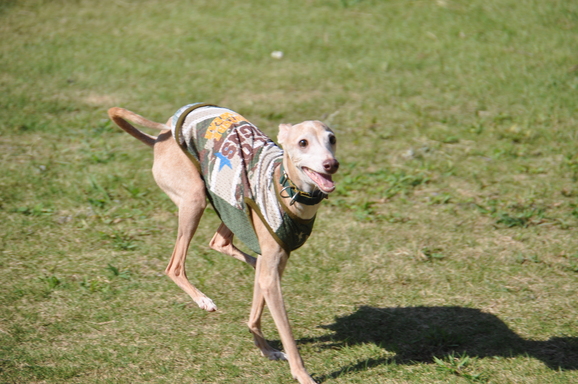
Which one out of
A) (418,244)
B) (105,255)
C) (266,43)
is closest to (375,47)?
(266,43)

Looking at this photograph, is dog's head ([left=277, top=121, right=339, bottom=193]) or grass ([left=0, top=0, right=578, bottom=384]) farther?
grass ([left=0, top=0, right=578, bottom=384])

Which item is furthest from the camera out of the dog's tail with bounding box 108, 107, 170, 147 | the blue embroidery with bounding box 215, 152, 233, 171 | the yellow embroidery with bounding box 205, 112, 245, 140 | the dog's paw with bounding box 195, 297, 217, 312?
the dog's tail with bounding box 108, 107, 170, 147

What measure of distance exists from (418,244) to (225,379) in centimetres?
229

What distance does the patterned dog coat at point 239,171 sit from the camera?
3.68m

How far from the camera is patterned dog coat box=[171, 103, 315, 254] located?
3684mm

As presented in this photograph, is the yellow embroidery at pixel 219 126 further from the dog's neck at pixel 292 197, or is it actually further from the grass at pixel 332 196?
the grass at pixel 332 196

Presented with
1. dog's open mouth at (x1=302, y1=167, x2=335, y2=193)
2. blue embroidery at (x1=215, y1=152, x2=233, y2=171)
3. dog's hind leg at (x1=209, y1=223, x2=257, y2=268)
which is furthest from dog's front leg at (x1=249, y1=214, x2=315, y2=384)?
dog's hind leg at (x1=209, y1=223, x2=257, y2=268)

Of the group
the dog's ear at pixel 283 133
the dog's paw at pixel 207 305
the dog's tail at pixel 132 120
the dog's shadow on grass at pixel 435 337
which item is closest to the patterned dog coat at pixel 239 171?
the dog's ear at pixel 283 133

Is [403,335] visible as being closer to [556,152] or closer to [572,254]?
[572,254]

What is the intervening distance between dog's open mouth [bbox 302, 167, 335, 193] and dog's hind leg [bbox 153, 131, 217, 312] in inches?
40.9

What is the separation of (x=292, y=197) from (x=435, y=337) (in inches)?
59.6

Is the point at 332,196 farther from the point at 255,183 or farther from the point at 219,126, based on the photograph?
the point at 255,183

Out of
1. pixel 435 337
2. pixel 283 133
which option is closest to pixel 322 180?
pixel 283 133

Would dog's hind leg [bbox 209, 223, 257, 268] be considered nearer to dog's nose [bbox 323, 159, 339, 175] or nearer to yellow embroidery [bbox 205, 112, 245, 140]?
yellow embroidery [bbox 205, 112, 245, 140]
